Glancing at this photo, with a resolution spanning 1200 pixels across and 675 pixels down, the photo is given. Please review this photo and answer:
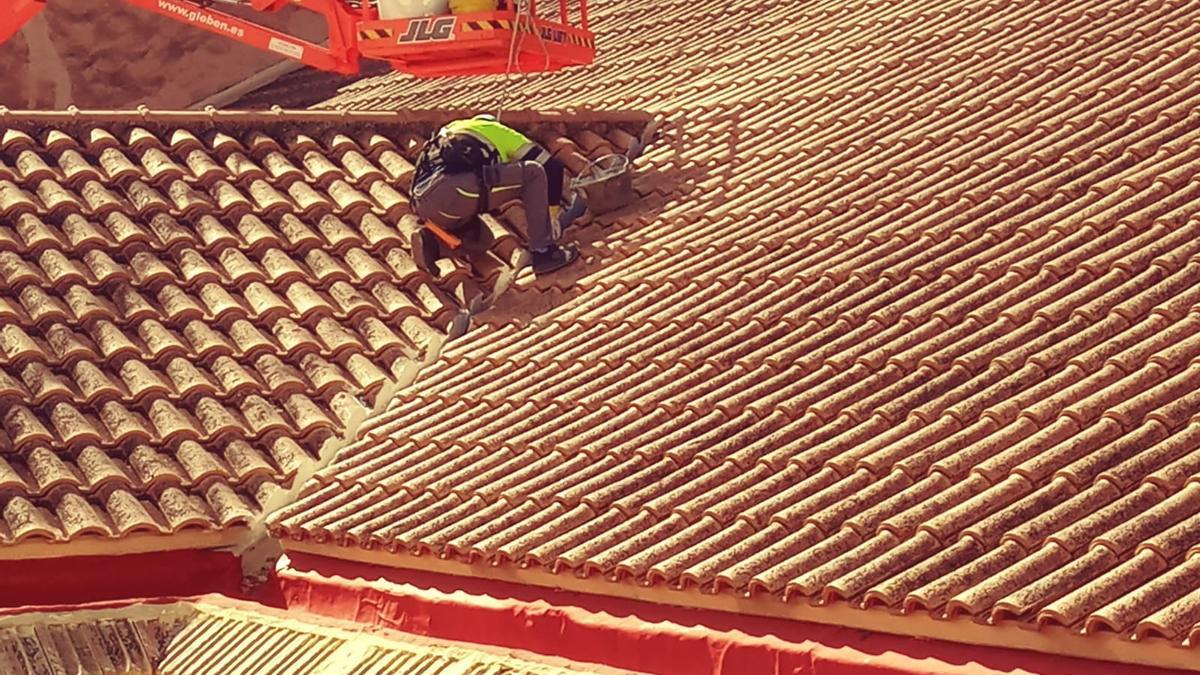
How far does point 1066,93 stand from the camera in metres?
12.5

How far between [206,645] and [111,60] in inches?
500

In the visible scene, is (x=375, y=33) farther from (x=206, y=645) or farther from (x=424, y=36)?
(x=206, y=645)

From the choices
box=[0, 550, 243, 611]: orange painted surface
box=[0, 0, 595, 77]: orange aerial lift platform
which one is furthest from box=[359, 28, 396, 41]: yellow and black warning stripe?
Result: box=[0, 550, 243, 611]: orange painted surface

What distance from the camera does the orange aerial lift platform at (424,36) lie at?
14727mm

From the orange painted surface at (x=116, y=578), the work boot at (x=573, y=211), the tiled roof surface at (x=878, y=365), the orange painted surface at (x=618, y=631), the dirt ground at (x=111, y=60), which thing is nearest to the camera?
the orange painted surface at (x=618, y=631)

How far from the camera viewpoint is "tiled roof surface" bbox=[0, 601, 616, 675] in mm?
9523

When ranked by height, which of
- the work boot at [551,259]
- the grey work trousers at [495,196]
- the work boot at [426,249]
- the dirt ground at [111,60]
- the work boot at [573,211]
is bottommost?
the dirt ground at [111,60]

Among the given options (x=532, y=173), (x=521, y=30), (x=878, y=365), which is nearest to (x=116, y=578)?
(x=532, y=173)

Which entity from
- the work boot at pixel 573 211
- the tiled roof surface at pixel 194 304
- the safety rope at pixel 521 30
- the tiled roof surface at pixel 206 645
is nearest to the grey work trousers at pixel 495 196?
the tiled roof surface at pixel 194 304

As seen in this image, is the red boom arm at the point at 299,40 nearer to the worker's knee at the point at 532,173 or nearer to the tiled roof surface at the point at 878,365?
the tiled roof surface at the point at 878,365

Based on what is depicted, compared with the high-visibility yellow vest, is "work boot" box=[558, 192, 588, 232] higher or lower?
lower

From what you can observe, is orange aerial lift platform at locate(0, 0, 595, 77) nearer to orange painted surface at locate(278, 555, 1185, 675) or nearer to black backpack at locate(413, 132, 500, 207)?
black backpack at locate(413, 132, 500, 207)

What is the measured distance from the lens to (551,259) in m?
13.0

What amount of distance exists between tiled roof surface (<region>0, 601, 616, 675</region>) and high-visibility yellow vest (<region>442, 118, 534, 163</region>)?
12.7ft
